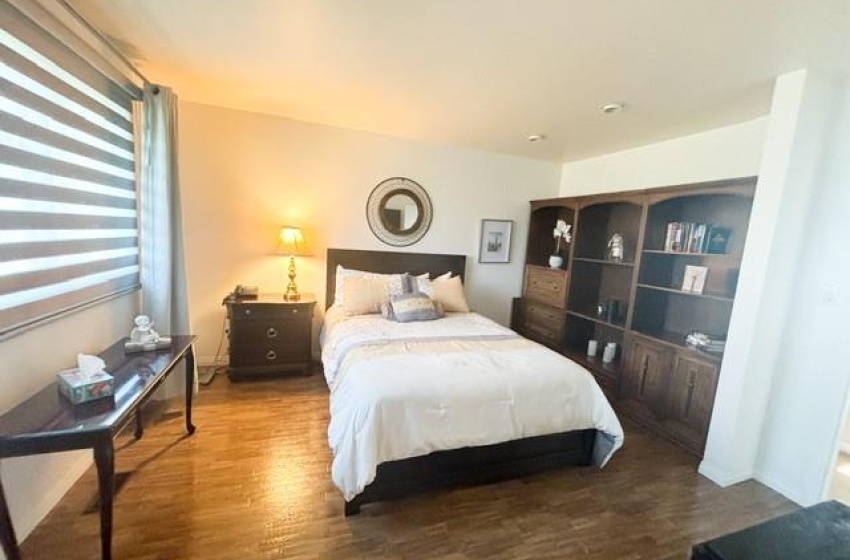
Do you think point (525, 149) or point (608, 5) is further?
point (525, 149)

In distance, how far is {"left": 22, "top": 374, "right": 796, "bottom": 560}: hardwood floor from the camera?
1.57 metres

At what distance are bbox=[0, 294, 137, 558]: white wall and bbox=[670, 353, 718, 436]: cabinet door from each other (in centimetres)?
366

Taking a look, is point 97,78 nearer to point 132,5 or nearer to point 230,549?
point 132,5

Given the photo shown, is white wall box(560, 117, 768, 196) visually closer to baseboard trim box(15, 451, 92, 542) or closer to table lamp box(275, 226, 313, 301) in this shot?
table lamp box(275, 226, 313, 301)

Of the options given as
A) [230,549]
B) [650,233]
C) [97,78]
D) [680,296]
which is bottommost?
[230,549]

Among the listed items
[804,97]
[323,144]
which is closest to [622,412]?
[804,97]

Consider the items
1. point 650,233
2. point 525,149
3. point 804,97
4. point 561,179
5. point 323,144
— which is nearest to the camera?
point 804,97

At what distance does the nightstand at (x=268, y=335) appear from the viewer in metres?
3.04

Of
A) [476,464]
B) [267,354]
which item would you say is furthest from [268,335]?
[476,464]

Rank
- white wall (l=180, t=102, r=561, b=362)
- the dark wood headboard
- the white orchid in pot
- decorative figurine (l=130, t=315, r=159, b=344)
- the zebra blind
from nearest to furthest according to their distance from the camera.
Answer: the zebra blind
decorative figurine (l=130, t=315, r=159, b=344)
white wall (l=180, t=102, r=561, b=362)
the dark wood headboard
the white orchid in pot

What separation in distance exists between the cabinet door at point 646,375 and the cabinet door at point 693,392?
0.30ft

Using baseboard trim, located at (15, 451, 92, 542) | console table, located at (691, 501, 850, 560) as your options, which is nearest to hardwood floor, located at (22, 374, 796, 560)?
baseboard trim, located at (15, 451, 92, 542)

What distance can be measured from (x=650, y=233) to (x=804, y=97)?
1189 millimetres

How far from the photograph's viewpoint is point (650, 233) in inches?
114
